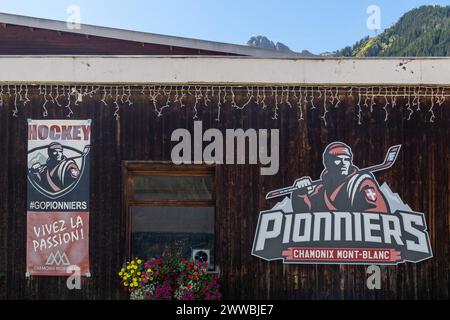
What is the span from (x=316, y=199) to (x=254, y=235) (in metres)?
1.06

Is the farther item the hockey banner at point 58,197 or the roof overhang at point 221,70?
the hockey banner at point 58,197

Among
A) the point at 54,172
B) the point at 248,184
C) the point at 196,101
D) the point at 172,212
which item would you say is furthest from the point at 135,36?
the point at 248,184

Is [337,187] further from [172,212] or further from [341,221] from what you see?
[172,212]

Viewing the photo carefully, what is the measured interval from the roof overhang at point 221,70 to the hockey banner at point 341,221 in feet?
3.42

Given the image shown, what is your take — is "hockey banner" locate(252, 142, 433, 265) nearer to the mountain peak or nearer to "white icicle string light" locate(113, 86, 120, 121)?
"white icicle string light" locate(113, 86, 120, 121)

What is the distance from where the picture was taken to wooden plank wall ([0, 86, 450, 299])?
247 inches

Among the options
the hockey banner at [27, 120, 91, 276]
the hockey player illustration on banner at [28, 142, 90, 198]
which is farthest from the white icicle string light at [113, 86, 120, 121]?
the hockey player illustration on banner at [28, 142, 90, 198]

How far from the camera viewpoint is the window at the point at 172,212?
6.41m

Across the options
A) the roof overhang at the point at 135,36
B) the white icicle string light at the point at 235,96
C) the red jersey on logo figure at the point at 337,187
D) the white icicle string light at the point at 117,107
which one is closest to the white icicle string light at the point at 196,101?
the white icicle string light at the point at 235,96

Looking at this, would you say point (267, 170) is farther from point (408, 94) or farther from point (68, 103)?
point (68, 103)

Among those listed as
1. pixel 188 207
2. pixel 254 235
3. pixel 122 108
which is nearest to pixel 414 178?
pixel 254 235

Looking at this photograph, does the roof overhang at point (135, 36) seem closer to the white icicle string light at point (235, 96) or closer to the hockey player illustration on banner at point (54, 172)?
the white icicle string light at point (235, 96)
